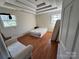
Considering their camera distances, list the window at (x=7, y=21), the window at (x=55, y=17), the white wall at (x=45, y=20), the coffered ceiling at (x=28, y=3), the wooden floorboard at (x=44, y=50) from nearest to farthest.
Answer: the wooden floorboard at (x=44, y=50) → the coffered ceiling at (x=28, y=3) → the window at (x=7, y=21) → the window at (x=55, y=17) → the white wall at (x=45, y=20)

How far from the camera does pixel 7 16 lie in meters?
3.66

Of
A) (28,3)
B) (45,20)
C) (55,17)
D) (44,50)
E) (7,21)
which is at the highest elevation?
(28,3)

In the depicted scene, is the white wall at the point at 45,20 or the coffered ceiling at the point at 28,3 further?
the white wall at the point at 45,20

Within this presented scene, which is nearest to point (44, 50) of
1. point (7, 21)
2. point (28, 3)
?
point (28, 3)

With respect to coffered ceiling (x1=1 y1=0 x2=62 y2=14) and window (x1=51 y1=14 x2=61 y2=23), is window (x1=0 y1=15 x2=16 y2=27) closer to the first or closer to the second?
coffered ceiling (x1=1 y1=0 x2=62 y2=14)

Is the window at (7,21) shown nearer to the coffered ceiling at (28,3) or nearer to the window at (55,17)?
the coffered ceiling at (28,3)

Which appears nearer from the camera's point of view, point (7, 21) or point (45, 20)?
point (7, 21)

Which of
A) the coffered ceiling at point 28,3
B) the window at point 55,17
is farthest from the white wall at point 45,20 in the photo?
the coffered ceiling at point 28,3

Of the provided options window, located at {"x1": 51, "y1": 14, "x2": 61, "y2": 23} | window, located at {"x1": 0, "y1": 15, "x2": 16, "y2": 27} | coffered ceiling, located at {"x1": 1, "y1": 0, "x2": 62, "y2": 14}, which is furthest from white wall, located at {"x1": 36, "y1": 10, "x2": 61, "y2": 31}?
window, located at {"x1": 0, "y1": 15, "x2": 16, "y2": 27}

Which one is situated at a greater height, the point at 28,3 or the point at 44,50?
the point at 28,3

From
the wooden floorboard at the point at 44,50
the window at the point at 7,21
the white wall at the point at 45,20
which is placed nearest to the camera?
the wooden floorboard at the point at 44,50

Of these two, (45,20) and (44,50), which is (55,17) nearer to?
(45,20)

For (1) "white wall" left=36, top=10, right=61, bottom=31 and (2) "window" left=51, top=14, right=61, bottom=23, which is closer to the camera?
(2) "window" left=51, top=14, right=61, bottom=23

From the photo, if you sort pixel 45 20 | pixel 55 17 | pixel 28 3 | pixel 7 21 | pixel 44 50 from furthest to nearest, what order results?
1. pixel 45 20
2. pixel 55 17
3. pixel 7 21
4. pixel 28 3
5. pixel 44 50
